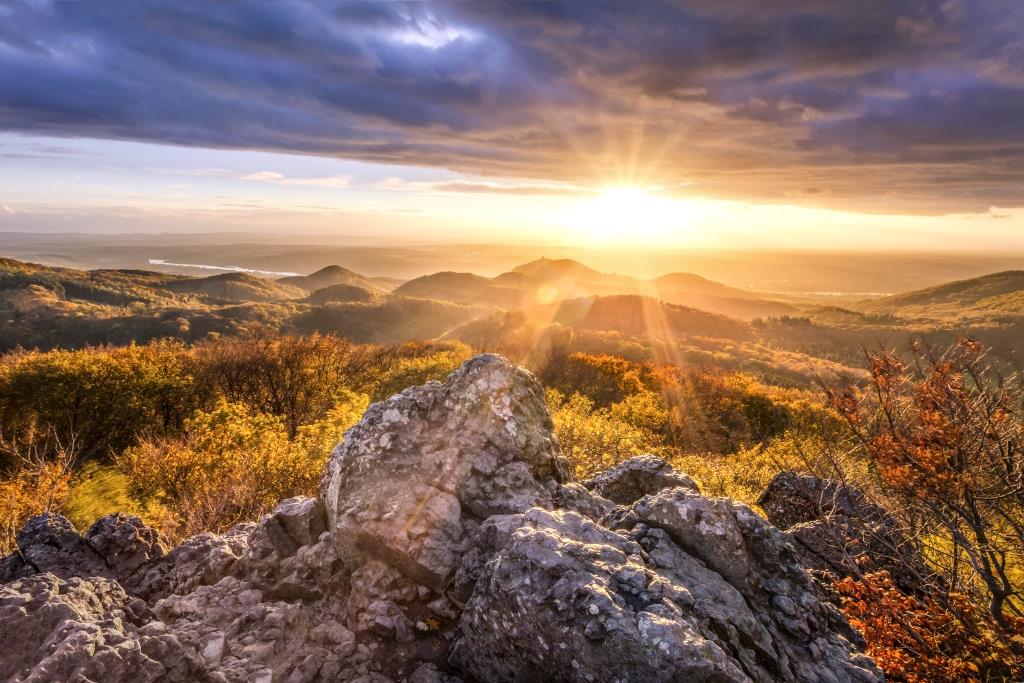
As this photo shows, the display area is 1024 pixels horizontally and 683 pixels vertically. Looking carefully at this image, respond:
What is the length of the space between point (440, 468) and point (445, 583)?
1532 millimetres

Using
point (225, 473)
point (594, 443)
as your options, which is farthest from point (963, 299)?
point (225, 473)

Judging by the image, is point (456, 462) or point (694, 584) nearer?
point (694, 584)

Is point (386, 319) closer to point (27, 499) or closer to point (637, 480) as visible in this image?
point (27, 499)

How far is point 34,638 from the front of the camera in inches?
177

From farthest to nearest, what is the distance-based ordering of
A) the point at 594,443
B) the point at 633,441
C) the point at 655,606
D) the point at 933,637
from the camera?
1. the point at 633,441
2. the point at 594,443
3. the point at 933,637
4. the point at 655,606

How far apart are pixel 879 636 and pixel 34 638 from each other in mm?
10661

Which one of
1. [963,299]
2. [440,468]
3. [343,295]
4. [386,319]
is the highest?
[440,468]

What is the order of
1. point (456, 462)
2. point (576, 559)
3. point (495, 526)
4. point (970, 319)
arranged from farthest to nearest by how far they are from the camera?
point (970, 319) → point (456, 462) → point (495, 526) → point (576, 559)

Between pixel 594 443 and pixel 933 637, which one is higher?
pixel 933 637

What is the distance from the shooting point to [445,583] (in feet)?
20.2

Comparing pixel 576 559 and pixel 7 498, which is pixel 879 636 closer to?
pixel 576 559

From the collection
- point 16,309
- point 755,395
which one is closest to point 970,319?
point 755,395

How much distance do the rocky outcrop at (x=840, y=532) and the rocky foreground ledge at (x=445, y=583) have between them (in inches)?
118

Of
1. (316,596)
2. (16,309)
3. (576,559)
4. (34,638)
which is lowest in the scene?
(16,309)
